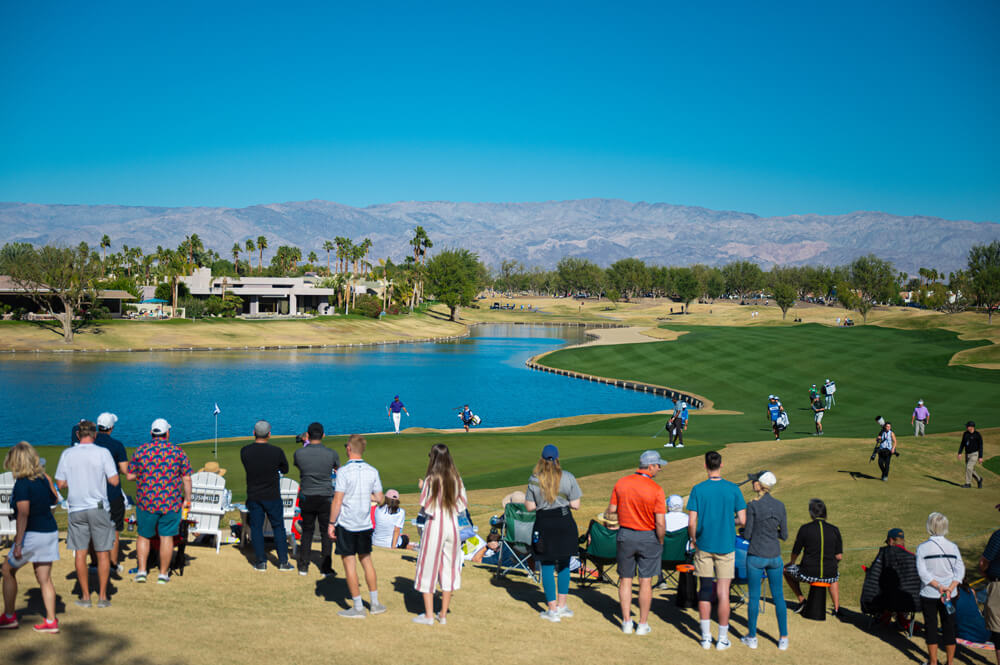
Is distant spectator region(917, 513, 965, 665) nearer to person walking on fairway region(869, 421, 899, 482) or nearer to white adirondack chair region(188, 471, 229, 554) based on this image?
white adirondack chair region(188, 471, 229, 554)

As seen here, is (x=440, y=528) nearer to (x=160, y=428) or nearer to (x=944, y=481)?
(x=160, y=428)

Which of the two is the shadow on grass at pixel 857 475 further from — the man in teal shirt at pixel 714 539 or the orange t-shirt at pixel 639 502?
the orange t-shirt at pixel 639 502

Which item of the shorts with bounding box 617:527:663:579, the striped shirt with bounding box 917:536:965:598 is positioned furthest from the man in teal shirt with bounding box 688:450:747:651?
the striped shirt with bounding box 917:536:965:598

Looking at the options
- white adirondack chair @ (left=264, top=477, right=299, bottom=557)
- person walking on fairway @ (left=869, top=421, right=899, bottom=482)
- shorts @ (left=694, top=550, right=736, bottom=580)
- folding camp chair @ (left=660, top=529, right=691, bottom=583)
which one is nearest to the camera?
shorts @ (left=694, top=550, right=736, bottom=580)

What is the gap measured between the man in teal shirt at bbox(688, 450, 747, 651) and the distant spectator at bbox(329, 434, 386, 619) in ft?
12.6

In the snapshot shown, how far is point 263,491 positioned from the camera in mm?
11008

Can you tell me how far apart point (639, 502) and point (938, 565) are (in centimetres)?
353

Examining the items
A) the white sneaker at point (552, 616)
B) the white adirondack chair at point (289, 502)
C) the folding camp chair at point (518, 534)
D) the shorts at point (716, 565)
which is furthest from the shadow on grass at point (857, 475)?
the white adirondack chair at point (289, 502)

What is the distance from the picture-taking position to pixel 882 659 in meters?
9.22

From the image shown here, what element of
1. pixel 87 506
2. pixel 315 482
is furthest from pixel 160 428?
pixel 315 482

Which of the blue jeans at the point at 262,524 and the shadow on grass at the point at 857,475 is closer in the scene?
the blue jeans at the point at 262,524

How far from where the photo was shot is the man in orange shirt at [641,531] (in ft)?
30.3

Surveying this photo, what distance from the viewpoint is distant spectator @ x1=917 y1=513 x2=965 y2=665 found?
898cm

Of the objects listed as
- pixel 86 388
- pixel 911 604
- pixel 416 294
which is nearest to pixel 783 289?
pixel 416 294
